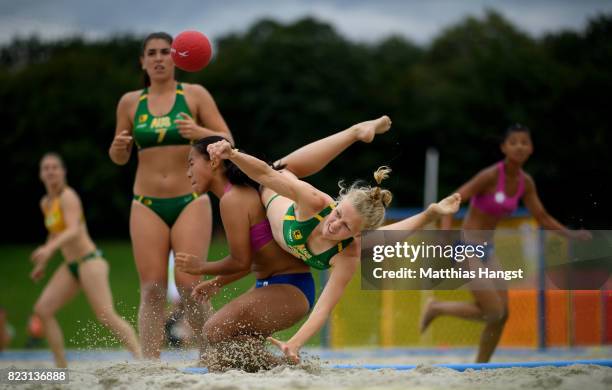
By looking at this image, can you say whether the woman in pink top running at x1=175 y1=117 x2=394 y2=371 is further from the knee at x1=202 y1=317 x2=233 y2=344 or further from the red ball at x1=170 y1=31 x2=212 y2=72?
the red ball at x1=170 y1=31 x2=212 y2=72

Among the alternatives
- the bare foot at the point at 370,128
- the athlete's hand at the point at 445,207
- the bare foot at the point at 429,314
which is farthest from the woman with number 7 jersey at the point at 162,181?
the bare foot at the point at 429,314

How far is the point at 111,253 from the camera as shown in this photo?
27297 mm

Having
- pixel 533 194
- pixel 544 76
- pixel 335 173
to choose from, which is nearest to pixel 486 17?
pixel 544 76

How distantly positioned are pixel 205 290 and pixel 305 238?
918 millimetres

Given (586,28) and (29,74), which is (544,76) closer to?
(586,28)

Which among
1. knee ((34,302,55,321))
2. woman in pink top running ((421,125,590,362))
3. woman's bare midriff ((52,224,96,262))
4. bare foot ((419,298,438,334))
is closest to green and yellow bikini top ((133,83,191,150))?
woman's bare midriff ((52,224,96,262))

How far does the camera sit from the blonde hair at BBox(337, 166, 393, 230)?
5.05 metres

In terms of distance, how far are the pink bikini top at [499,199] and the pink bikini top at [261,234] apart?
284cm

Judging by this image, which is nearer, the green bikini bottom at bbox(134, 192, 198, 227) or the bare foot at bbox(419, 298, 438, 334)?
the green bikini bottom at bbox(134, 192, 198, 227)

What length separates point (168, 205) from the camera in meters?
6.19

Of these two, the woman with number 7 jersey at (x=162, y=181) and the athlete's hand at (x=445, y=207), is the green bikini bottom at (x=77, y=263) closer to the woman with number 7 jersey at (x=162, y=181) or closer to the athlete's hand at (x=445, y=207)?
the woman with number 7 jersey at (x=162, y=181)

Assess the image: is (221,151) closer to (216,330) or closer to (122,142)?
(216,330)

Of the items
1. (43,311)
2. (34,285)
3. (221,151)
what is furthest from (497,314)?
(34,285)

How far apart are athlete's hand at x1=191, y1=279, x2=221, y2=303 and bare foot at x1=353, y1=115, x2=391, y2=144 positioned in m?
1.34
